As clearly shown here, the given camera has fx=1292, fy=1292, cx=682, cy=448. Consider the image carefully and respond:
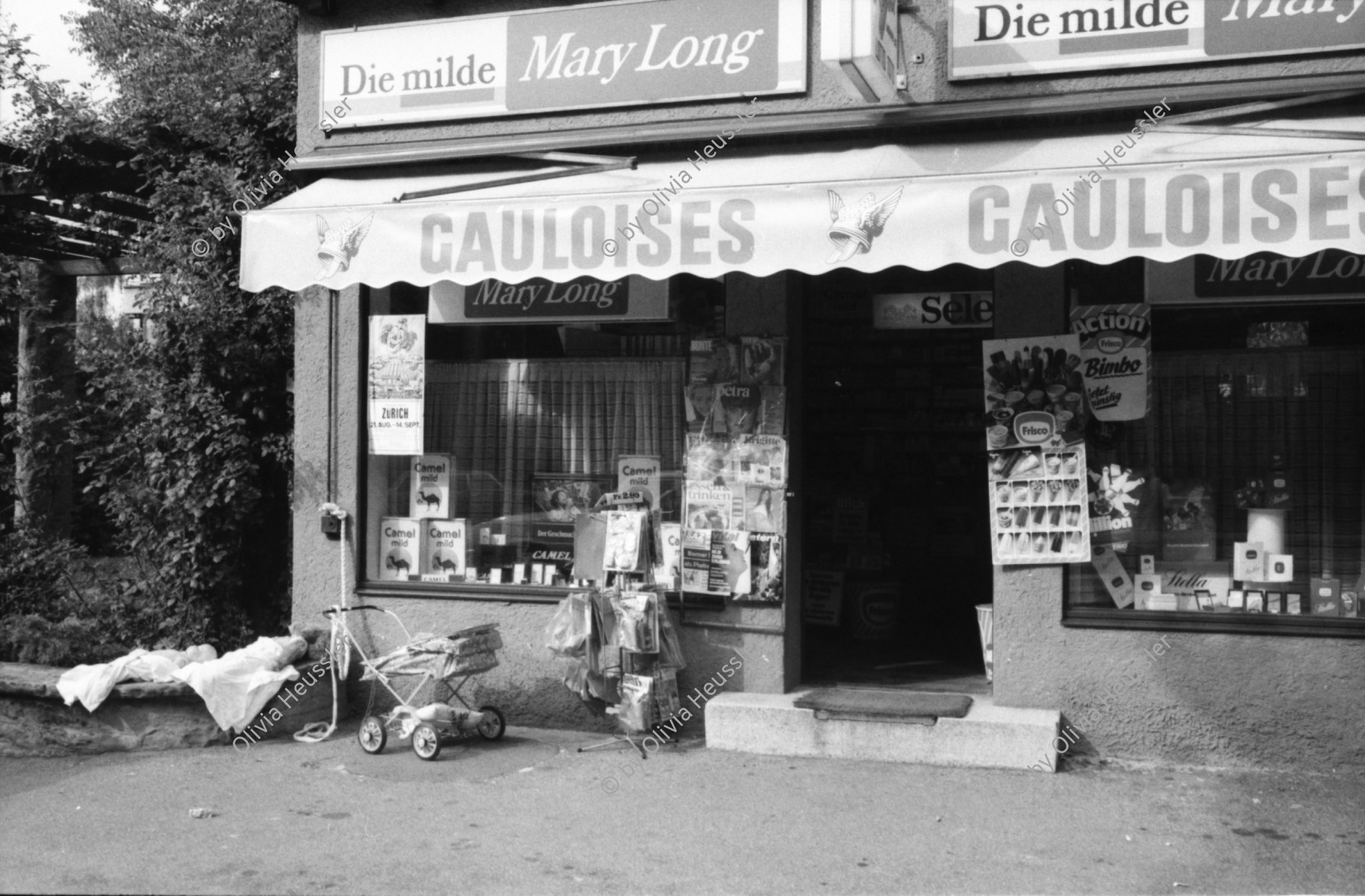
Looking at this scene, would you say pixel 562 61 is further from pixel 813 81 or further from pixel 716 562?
pixel 716 562

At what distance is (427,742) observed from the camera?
23.4 ft

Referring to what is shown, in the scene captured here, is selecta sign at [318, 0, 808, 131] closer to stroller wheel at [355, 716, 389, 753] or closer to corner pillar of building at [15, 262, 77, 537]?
corner pillar of building at [15, 262, 77, 537]

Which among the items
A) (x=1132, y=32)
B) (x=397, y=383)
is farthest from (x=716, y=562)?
(x=1132, y=32)

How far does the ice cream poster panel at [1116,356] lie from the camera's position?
22.8 feet

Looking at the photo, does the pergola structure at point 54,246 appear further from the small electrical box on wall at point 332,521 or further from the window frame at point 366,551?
the small electrical box on wall at point 332,521

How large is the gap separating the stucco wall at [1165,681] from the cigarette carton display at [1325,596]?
0.25 metres

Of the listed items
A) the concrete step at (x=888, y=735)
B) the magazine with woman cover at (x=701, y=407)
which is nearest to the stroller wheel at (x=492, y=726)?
the concrete step at (x=888, y=735)

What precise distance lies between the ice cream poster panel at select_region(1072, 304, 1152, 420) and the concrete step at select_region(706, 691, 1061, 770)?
1701mm

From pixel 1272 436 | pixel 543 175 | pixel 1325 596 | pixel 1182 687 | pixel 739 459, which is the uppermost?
pixel 543 175

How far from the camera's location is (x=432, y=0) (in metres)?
8.03

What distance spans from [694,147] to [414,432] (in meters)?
2.43

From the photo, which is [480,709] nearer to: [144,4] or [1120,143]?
[1120,143]

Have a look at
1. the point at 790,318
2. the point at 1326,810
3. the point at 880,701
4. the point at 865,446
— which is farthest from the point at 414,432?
the point at 1326,810

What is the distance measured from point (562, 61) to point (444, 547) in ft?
10.3
